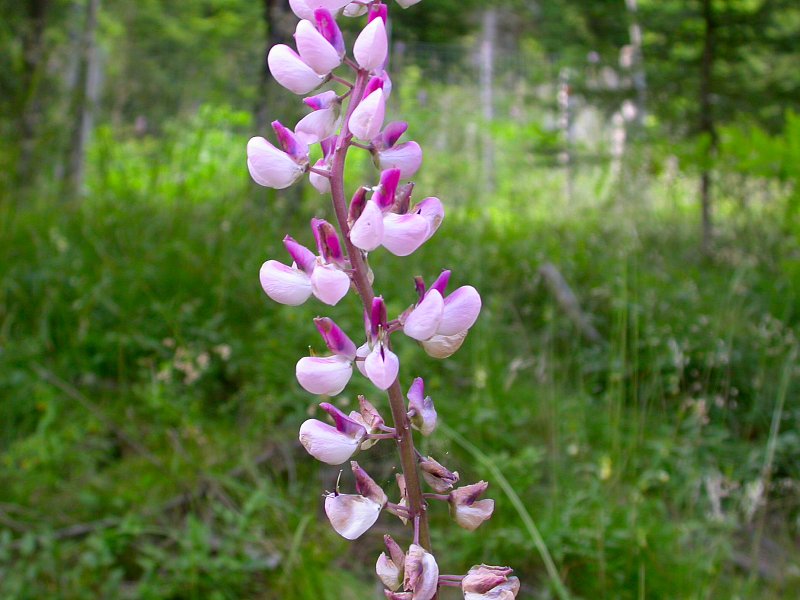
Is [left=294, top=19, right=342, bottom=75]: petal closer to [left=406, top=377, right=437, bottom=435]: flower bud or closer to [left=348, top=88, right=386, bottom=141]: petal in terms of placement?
[left=348, top=88, right=386, bottom=141]: petal

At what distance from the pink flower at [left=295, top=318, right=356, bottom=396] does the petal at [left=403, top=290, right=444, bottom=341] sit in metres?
0.07

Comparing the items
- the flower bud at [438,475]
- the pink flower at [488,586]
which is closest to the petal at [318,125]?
the flower bud at [438,475]

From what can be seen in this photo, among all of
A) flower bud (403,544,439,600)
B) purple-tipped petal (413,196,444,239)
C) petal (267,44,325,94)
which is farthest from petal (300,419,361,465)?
petal (267,44,325,94)

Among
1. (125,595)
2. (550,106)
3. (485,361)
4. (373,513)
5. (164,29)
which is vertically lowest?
(125,595)

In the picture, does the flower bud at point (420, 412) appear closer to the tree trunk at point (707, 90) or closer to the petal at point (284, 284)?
the petal at point (284, 284)

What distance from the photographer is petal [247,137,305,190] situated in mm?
770

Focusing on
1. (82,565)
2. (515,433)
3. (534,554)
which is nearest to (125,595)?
(82,565)

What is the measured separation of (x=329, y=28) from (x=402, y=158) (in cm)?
15

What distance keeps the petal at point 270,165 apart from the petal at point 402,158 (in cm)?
9

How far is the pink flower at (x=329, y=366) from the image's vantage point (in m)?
0.74

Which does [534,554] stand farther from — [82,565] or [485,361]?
[82,565]

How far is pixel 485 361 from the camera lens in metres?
2.39

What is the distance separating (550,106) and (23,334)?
348 centimetres

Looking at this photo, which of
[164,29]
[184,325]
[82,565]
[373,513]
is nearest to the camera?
[373,513]
